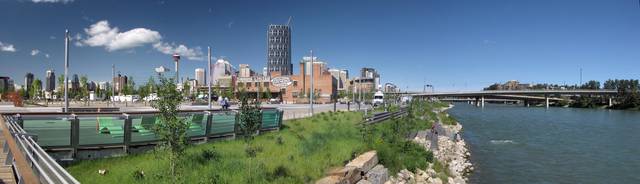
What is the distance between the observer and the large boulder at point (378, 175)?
14398 millimetres

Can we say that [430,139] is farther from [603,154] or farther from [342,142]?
[342,142]

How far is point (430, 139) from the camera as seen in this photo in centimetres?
3197

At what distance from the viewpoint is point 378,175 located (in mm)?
15086

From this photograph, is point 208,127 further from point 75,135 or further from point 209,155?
point 75,135

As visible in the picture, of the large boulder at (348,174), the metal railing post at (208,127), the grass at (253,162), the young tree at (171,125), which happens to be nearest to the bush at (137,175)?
the grass at (253,162)

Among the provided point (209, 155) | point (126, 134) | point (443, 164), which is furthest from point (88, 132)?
point (443, 164)

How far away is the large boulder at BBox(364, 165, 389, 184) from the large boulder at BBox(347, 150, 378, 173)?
0.17m

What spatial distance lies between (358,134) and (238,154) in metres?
10.2

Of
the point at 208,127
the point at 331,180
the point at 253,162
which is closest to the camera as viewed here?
the point at 331,180

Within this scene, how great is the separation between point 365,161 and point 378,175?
708 mm

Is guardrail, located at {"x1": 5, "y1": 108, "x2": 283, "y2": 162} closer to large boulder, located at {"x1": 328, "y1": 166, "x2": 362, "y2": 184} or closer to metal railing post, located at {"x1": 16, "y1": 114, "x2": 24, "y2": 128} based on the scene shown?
metal railing post, located at {"x1": 16, "y1": 114, "x2": 24, "y2": 128}

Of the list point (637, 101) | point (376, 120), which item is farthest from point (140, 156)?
point (637, 101)

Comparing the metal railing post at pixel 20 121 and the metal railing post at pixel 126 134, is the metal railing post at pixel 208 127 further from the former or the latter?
the metal railing post at pixel 20 121

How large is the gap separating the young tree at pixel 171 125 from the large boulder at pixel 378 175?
20.4ft
